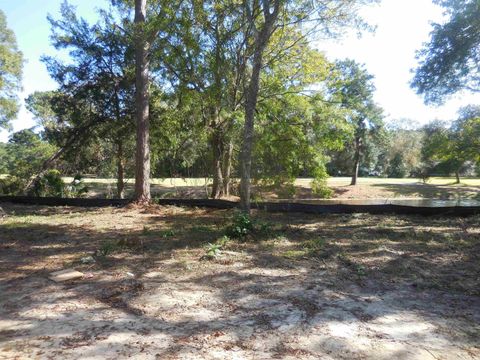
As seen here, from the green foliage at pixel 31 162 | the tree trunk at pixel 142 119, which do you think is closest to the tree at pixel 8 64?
the green foliage at pixel 31 162

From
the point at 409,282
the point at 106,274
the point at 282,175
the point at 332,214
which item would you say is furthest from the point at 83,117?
the point at 409,282

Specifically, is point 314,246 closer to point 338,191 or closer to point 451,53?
point 451,53

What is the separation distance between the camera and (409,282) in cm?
435

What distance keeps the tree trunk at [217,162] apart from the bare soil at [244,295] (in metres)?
6.24

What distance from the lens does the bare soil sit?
2721 mm

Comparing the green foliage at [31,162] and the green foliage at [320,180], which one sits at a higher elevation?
the green foliage at [31,162]

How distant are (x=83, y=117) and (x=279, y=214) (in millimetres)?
8837

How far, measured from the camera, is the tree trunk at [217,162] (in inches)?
512

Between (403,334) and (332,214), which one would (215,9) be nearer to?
(332,214)

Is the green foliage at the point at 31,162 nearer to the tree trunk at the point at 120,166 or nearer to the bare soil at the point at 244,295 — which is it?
the tree trunk at the point at 120,166

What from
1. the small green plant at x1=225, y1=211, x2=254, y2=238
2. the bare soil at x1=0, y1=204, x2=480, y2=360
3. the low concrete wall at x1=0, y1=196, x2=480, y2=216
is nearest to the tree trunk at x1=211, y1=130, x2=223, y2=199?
the low concrete wall at x1=0, y1=196, x2=480, y2=216

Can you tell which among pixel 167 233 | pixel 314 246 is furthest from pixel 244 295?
pixel 167 233

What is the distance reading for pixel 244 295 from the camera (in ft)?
12.5

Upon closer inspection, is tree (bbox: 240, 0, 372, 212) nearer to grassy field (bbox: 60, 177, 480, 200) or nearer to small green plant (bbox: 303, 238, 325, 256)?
small green plant (bbox: 303, 238, 325, 256)
